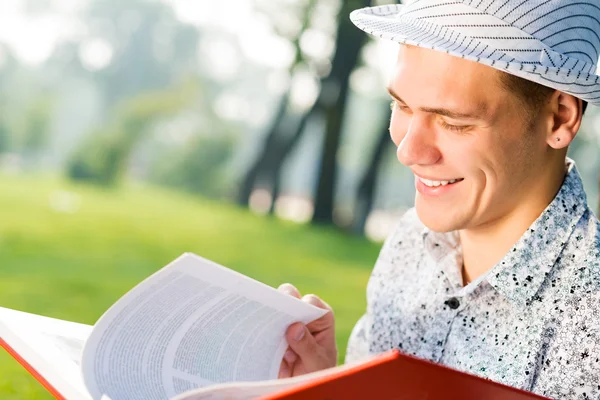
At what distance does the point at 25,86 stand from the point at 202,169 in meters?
2.00

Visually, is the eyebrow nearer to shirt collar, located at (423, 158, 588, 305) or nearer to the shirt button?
shirt collar, located at (423, 158, 588, 305)

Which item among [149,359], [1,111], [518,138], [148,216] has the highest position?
[518,138]

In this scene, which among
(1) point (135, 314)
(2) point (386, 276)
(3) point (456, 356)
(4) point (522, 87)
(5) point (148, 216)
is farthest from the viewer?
(5) point (148, 216)

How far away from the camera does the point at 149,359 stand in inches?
51.2

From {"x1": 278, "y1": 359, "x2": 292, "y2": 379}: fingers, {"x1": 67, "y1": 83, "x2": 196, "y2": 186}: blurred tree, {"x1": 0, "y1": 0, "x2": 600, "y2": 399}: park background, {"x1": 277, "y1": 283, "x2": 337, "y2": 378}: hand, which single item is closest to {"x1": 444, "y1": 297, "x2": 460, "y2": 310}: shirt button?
{"x1": 277, "y1": 283, "x2": 337, "y2": 378}: hand

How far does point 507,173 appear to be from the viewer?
1407mm

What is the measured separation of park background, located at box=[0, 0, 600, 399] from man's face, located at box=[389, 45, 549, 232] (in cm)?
576

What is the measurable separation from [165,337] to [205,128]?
25.1 feet

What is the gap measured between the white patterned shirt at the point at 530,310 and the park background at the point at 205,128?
18.3ft

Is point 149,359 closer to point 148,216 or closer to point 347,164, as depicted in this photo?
point 148,216

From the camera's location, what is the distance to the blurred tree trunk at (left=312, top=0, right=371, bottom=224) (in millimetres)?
7934

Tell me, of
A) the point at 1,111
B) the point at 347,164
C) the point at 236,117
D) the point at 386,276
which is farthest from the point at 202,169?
the point at 386,276

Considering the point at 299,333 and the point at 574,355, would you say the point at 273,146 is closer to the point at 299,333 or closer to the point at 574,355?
the point at 299,333

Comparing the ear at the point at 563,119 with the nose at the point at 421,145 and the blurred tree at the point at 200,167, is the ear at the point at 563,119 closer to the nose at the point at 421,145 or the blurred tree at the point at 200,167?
the nose at the point at 421,145
